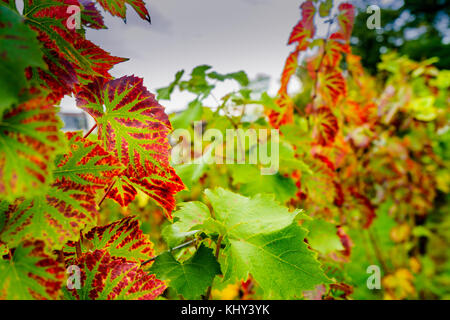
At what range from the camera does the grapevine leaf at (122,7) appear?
0.43m

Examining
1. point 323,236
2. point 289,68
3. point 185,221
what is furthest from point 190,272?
point 289,68

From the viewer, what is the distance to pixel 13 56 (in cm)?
23

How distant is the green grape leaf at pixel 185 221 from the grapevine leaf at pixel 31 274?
18 cm

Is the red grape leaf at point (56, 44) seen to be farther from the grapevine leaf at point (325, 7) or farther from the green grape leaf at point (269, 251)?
the grapevine leaf at point (325, 7)

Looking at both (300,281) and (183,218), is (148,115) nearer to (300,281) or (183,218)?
(183,218)

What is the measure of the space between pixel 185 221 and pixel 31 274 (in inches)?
8.5

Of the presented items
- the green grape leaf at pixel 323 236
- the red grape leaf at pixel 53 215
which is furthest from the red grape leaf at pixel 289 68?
the red grape leaf at pixel 53 215

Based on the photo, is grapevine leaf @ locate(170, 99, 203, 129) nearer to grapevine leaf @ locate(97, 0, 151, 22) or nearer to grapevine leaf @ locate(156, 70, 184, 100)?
grapevine leaf @ locate(156, 70, 184, 100)

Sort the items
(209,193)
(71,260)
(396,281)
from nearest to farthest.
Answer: (71,260), (209,193), (396,281)

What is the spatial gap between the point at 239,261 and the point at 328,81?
0.92 m

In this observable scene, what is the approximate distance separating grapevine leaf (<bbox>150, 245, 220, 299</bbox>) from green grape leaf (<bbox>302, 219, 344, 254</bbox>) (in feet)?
1.48

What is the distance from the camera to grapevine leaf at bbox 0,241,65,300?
0.28 metres
